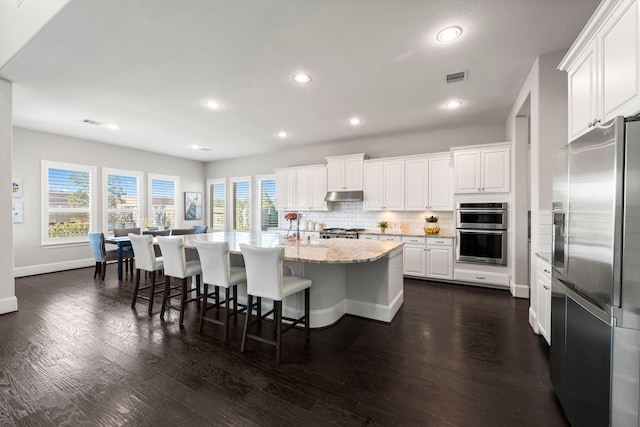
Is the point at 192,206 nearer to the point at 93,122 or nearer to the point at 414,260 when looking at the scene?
the point at 93,122

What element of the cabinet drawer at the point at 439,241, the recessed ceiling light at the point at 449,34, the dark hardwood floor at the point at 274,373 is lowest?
the dark hardwood floor at the point at 274,373

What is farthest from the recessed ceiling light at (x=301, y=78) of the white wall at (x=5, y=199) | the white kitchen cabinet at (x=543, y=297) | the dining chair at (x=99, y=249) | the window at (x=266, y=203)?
the dining chair at (x=99, y=249)

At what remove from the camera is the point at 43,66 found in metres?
3.06

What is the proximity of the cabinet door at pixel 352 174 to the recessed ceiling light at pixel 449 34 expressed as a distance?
3.40m

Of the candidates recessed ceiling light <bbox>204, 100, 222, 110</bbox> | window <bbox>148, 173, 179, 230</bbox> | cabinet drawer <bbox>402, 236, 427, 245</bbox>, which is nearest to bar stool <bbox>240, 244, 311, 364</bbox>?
recessed ceiling light <bbox>204, 100, 222, 110</bbox>

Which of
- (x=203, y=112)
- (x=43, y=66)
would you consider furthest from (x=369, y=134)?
(x=43, y=66)

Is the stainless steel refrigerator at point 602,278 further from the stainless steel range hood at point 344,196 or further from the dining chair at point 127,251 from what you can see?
the dining chair at point 127,251

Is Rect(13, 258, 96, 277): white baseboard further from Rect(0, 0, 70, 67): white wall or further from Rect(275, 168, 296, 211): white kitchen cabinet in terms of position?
Rect(275, 168, 296, 211): white kitchen cabinet

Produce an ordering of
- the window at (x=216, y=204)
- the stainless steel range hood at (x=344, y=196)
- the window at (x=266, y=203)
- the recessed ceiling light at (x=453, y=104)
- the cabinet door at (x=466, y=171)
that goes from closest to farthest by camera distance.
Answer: the recessed ceiling light at (x=453, y=104) → the cabinet door at (x=466, y=171) → the stainless steel range hood at (x=344, y=196) → the window at (x=266, y=203) → the window at (x=216, y=204)

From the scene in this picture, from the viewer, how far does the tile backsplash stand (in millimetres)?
5453

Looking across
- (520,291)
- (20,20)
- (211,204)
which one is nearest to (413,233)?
(520,291)

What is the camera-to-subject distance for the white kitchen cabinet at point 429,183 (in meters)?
5.07

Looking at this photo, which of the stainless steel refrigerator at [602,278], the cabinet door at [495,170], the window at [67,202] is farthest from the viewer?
the window at [67,202]

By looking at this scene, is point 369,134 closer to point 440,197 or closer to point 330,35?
point 440,197
